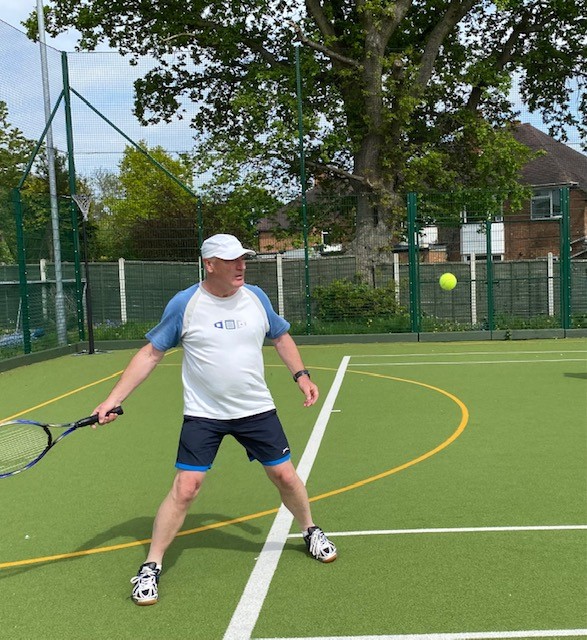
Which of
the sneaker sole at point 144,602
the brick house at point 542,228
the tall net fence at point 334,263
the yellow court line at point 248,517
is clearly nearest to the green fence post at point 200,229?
the tall net fence at point 334,263

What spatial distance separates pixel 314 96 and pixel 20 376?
1147cm

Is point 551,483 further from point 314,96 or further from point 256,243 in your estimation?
point 314,96

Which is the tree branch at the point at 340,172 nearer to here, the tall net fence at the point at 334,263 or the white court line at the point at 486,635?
the tall net fence at the point at 334,263

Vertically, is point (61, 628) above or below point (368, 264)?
below

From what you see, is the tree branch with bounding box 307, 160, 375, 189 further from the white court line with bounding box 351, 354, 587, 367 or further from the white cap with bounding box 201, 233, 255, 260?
the white cap with bounding box 201, 233, 255, 260

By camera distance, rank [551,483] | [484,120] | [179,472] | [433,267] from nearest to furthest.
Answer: [179,472] < [551,483] < [433,267] < [484,120]

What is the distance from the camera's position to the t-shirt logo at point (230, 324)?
151 inches

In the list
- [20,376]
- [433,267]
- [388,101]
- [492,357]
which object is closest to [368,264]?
[433,267]

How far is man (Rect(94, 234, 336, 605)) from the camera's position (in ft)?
12.3

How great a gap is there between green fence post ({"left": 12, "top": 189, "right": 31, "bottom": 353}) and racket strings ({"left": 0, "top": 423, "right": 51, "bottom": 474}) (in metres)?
10.4

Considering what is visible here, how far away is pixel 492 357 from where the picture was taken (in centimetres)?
1299

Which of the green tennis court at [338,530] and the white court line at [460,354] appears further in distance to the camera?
the white court line at [460,354]

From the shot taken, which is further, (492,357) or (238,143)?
(238,143)

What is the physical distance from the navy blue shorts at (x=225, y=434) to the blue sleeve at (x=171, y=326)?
16.4 inches
